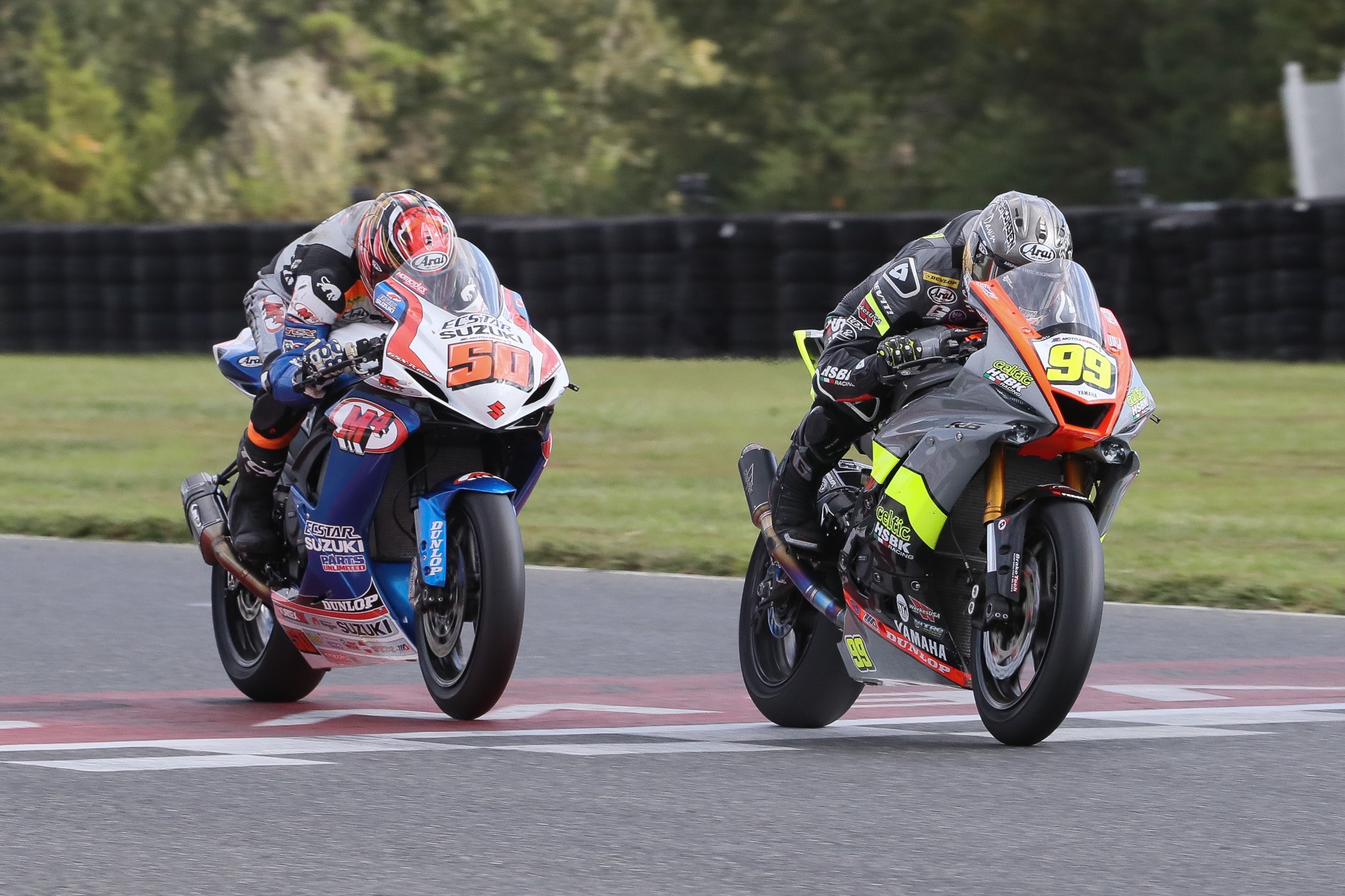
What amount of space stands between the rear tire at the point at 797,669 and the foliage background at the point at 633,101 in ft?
92.0

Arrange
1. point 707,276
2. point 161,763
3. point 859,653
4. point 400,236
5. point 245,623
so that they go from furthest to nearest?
1. point 707,276
2. point 245,623
3. point 400,236
4. point 859,653
5. point 161,763

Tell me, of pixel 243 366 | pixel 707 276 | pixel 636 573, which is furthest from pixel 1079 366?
pixel 707 276

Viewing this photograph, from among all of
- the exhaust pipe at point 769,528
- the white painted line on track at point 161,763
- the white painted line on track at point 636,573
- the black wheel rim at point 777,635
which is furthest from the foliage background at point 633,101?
the white painted line on track at point 161,763

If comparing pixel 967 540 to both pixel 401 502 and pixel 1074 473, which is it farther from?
pixel 401 502

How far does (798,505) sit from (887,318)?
62cm

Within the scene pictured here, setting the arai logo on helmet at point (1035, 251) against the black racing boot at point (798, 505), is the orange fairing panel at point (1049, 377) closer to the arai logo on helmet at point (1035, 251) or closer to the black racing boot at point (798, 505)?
the arai logo on helmet at point (1035, 251)

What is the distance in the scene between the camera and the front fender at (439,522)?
645 centimetres

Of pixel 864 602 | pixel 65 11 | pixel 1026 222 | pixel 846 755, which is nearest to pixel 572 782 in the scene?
pixel 846 755

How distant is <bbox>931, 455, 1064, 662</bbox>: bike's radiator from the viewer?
614 centimetres

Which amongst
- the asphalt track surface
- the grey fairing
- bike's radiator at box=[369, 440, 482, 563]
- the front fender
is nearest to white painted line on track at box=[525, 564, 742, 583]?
the asphalt track surface

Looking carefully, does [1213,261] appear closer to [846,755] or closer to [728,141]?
[846,755]

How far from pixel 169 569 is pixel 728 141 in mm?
32137

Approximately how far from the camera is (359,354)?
6.74m

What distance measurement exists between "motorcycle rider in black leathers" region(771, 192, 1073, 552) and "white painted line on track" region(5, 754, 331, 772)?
166 cm
